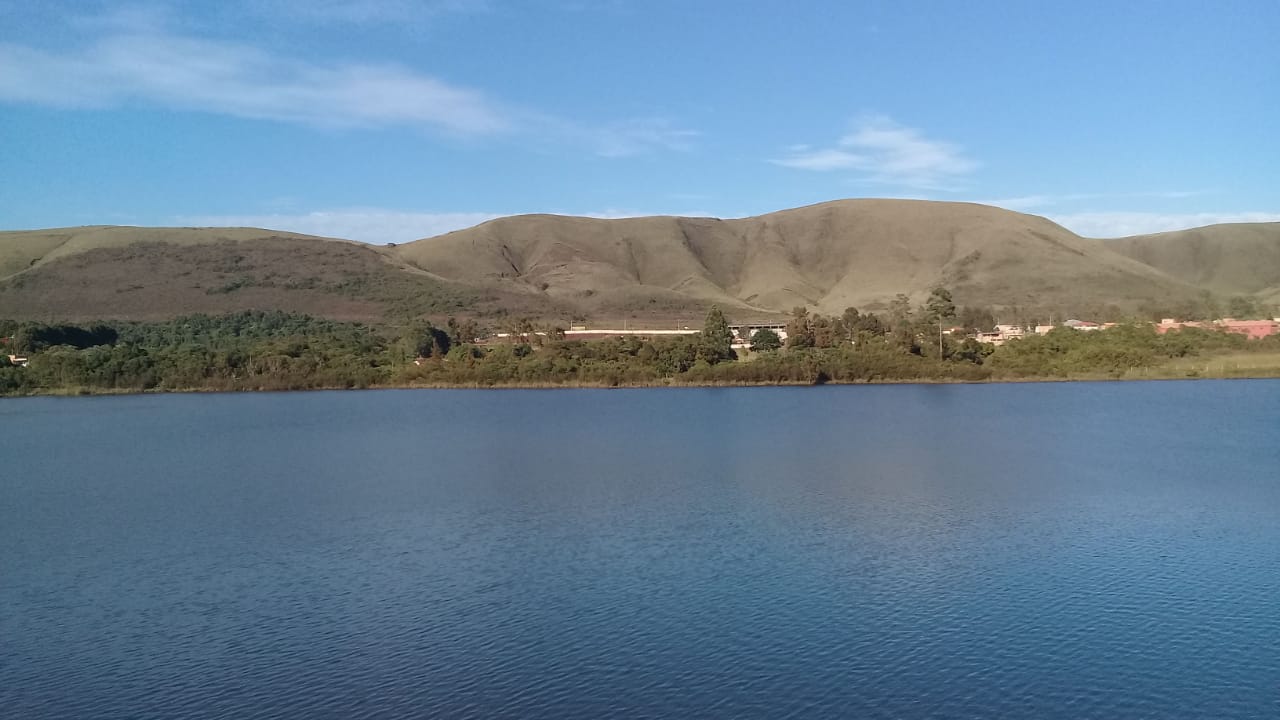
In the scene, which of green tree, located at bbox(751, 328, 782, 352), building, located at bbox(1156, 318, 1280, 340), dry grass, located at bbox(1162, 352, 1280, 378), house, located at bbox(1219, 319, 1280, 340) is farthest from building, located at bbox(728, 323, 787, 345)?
house, located at bbox(1219, 319, 1280, 340)

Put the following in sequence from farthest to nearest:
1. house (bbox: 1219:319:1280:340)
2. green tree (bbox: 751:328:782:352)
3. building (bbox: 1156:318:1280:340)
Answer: green tree (bbox: 751:328:782:352), house (bbox: 1219:319:1280:340), building (bbox: 1156:318:1280:340)

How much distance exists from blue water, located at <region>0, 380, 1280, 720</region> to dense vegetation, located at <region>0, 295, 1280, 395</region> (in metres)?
51.6

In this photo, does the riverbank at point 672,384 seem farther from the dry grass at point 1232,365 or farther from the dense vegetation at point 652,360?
the dense vegetation at point 652,360

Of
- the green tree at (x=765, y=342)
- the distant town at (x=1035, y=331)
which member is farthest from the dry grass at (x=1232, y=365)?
the green tree at (x=765, y=342)

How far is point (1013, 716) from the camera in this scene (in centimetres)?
1725

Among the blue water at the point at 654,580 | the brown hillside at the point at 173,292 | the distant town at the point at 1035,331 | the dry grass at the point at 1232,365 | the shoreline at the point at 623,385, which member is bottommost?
the blue water at the point at 654,580

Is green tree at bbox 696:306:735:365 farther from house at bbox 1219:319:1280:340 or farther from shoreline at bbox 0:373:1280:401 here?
house at bbox 1219:319:1280:340

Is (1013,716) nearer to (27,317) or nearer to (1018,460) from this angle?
(1018,460)

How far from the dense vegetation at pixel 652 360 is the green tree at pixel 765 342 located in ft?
0.69

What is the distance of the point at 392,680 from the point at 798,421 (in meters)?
47.7

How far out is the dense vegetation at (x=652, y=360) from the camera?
104312 mm

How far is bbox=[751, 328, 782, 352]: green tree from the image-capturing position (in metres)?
118

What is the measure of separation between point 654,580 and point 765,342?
315ft

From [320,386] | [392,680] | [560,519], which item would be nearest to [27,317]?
[320,386]
